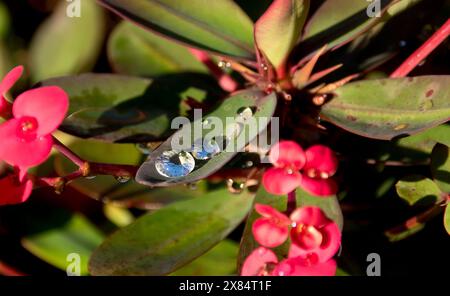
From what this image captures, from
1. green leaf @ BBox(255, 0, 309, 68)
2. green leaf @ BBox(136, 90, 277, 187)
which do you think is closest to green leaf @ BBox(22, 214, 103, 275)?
green leaf @ BBox(136, 90, 277, 187)

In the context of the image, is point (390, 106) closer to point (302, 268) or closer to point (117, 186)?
point (302, 268)

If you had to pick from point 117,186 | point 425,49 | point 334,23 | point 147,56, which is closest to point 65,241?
point 117,186

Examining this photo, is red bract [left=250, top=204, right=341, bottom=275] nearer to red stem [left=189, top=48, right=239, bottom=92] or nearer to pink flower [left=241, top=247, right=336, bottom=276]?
pink flower [left=241, top=247, right=336, bottom=276]

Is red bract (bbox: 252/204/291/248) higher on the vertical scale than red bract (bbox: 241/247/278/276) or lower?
higher

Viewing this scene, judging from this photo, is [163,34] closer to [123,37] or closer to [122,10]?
[122,10]

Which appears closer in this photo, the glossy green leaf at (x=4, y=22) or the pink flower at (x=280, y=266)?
the pink flower at (x=280, y=266)

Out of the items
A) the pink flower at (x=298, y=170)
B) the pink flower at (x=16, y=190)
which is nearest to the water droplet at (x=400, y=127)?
the pink flower at (x=298, y=170)

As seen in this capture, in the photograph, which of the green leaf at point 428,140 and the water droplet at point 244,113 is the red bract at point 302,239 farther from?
the green leaf at point 428,140
